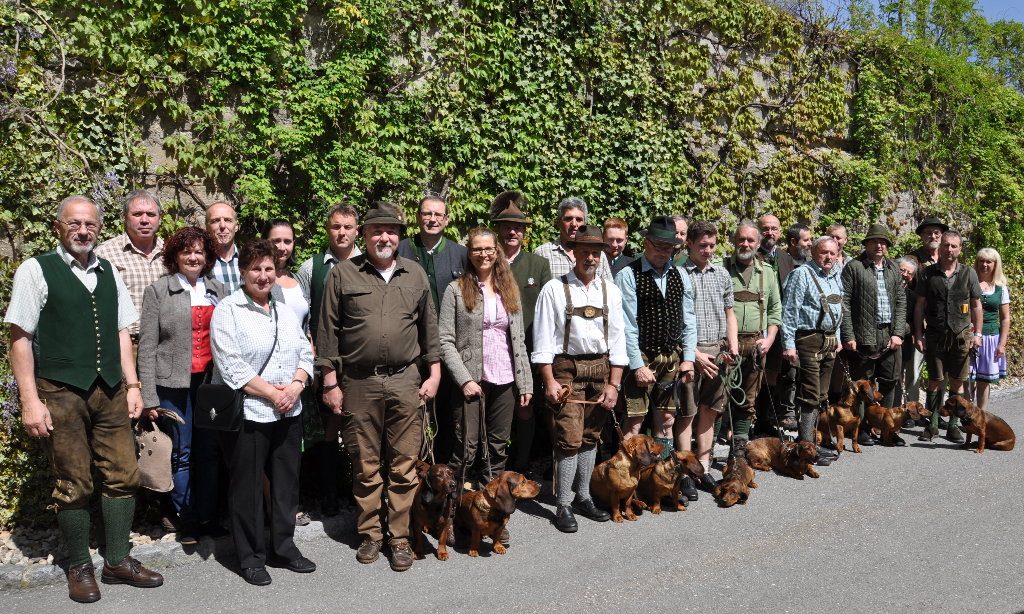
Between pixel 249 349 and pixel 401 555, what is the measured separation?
4.90 ft

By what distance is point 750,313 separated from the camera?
6645 millimetres

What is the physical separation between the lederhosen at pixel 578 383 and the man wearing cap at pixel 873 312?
3.28 meters

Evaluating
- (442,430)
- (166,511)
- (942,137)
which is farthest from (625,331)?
(942,137)

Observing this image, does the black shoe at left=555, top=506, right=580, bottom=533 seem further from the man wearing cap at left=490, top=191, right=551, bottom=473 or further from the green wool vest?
the green wool vest

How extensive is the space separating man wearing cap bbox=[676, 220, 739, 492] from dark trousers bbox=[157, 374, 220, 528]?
11.3ft

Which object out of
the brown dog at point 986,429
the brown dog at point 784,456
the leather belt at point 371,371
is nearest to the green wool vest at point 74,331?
the leather belt at point 371,371

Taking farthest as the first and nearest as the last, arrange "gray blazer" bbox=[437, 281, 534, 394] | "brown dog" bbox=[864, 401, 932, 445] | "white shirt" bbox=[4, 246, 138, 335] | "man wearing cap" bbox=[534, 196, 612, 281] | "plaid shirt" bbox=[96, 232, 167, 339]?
"brown dog" bbox=[864, 401, 932, 445] → "man wearing cap" bbox=[534, 196, 612, 281] → "gray blazer" bbox=[437, 281, 534, 394] → "plaid shirt" bbox=[96, 232, 167, 339] → "white shirt" bbox=[4, 246, 138, 335]

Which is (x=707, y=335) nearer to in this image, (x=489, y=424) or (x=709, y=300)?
(x=709, y=300)

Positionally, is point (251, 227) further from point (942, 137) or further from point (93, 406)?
point (942, 137)

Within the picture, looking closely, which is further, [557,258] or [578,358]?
[557,258]

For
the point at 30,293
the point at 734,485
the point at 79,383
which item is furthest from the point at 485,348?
the point at 30,293

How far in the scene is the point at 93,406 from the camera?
4.11m

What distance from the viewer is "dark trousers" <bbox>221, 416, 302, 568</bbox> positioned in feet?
14.3

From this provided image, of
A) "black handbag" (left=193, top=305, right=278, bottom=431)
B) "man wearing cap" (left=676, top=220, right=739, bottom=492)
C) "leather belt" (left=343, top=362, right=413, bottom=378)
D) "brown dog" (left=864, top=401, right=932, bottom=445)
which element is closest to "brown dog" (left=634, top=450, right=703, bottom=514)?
"man wearing cap" (left=676, top=220, right=739, bottom=492)
